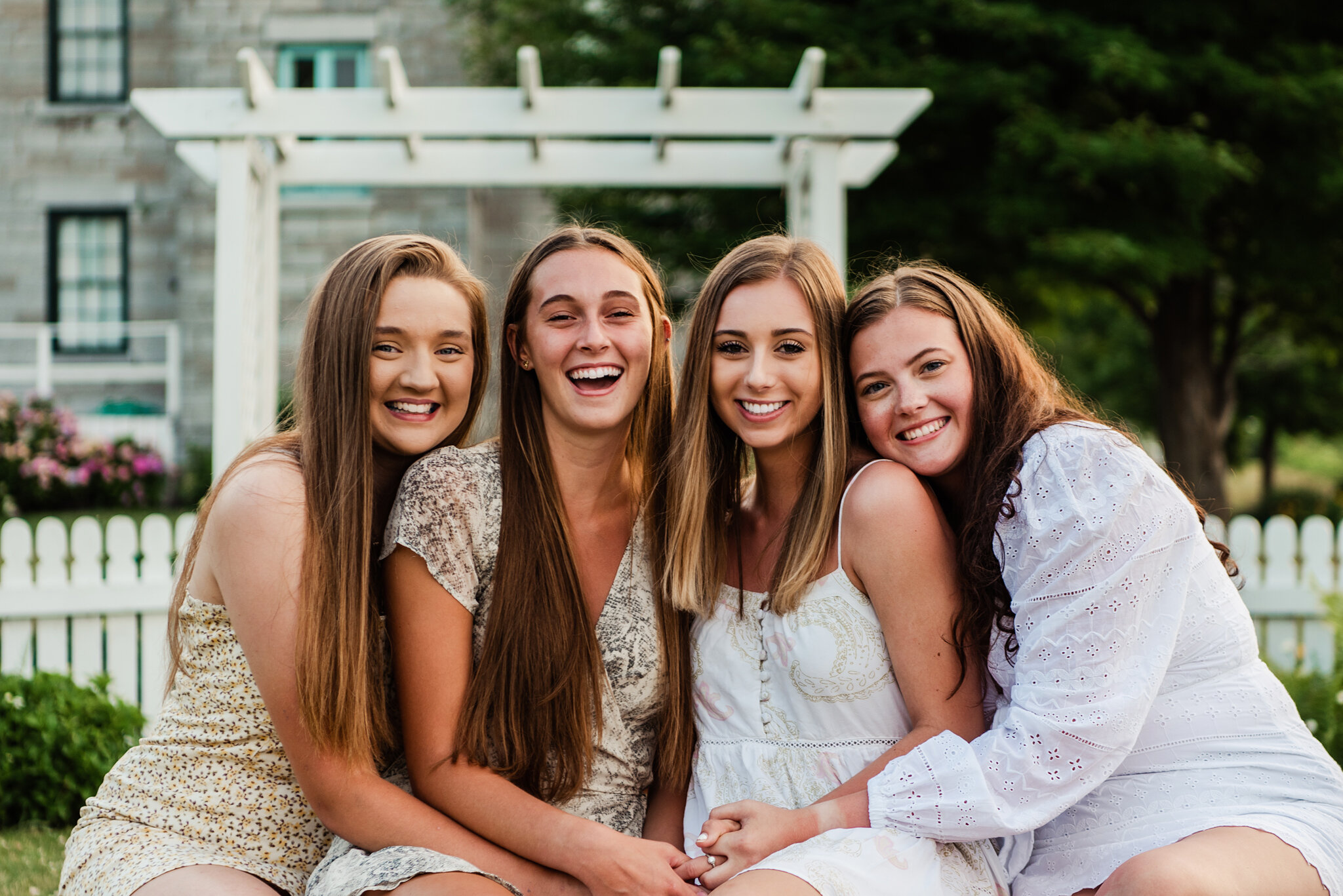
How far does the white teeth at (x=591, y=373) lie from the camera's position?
109 inches

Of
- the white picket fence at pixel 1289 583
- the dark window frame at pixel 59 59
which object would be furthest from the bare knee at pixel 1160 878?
the dark window frame at pixel 59 59

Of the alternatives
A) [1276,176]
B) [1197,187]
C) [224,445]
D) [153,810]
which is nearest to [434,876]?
[153,810]

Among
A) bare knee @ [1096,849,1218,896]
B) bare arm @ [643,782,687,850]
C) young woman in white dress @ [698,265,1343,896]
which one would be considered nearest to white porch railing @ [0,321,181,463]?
bare arm @ [643,782,687,850]

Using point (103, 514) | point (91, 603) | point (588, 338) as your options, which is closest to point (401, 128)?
point (91, 603)

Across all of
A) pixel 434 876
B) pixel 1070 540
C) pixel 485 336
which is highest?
pixel 485 336

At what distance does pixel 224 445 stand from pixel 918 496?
4849 millimetres

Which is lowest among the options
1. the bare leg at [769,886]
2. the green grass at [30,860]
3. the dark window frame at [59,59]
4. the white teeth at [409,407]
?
the green grass at [30,860]

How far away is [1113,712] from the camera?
2.25 meters

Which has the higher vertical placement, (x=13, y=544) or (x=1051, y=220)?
(x=1051, y=220)

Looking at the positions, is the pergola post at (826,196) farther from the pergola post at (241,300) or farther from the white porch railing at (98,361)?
the white porch railing at (98,361)

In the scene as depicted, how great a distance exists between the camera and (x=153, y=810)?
8.14 ft

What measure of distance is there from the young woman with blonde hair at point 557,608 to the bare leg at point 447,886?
2cm

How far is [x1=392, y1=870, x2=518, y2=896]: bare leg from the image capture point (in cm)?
221

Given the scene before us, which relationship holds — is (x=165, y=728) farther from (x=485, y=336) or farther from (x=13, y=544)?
(x=13, y=544)
